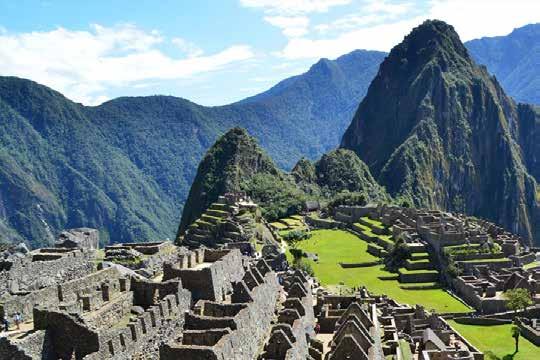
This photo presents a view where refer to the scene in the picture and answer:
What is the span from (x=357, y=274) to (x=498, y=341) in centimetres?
2563

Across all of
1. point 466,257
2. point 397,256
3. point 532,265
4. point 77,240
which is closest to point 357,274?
point 397,256

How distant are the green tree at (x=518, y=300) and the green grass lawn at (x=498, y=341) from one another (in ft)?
6.33

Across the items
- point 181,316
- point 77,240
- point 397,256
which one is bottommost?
point 397,256

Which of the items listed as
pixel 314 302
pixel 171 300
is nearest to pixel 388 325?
pixel 314 302

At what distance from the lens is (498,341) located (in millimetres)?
56906

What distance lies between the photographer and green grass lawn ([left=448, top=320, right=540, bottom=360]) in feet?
170

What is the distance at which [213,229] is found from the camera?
301ft

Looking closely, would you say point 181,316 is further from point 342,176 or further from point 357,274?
point 342,176

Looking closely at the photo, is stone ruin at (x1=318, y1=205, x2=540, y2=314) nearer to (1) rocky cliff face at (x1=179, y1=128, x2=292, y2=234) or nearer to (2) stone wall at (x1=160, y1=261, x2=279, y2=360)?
(2) stone wall at (x1=160, y1=261, x2=279, y2=360)

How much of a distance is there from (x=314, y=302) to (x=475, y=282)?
33082 millimetres

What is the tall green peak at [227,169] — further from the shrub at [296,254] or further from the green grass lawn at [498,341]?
the green grass lawn at [498,341]

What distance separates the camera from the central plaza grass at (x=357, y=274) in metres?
70.2

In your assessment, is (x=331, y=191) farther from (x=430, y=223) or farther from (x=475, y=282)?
(x=475, y=282)

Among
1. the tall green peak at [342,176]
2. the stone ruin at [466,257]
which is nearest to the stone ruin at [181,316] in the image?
the stone ruin at [466,257]
